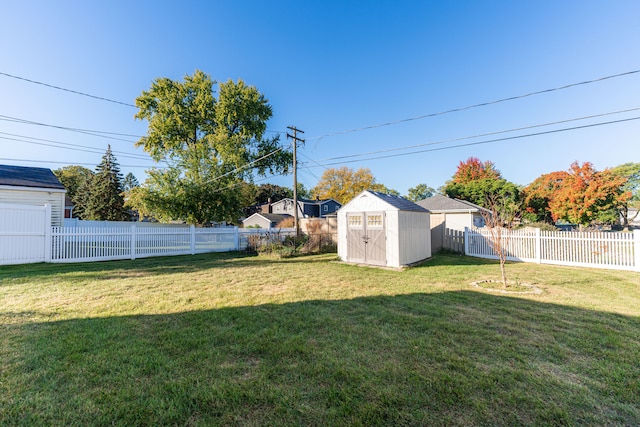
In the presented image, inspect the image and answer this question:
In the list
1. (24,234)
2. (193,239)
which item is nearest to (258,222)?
(193,239)

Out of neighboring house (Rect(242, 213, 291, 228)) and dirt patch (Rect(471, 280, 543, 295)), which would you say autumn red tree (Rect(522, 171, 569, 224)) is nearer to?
dirt patch (Rect(471, 280, 543, 295))

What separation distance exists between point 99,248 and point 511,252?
1618cm

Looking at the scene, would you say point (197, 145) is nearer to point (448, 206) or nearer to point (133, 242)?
point (133, 242)

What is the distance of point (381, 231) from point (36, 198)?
1589cm

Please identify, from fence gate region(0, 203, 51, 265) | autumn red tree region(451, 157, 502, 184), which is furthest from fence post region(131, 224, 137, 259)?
autumn red tree region(451, 157, 502, 184)

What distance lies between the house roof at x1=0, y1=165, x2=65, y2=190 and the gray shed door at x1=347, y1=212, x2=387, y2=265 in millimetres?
14198

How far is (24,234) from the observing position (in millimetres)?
8523

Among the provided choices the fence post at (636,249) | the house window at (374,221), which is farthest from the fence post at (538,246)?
the house window at (374,221)

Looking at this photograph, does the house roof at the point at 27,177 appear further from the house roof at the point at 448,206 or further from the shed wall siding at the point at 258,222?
the shed wall siding at the point at 258,222

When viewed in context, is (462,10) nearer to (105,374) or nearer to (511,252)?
(511,252)

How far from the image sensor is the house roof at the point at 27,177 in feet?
39.0

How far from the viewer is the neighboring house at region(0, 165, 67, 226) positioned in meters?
11.6

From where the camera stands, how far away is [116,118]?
666 inches

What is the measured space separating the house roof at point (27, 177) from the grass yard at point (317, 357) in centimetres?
986
